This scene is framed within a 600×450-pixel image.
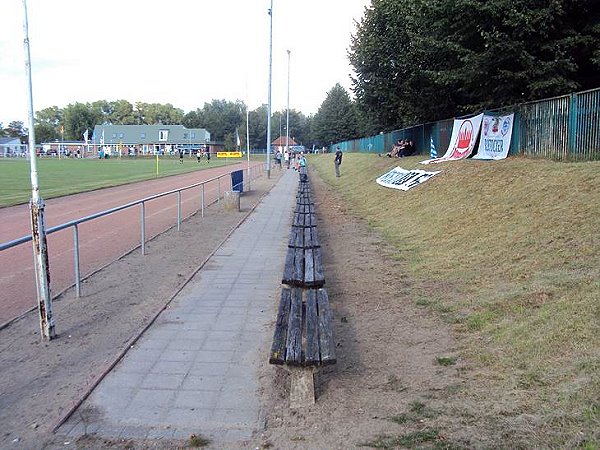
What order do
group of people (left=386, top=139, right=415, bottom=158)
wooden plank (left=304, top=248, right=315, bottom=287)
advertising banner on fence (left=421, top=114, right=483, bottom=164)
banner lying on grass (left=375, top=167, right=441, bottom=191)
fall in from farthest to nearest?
group of people (left=386, top=139, right=415, bottom=158)
advertising banner on fence (left=421, top=114, right=483, bottom=164)
banner lying on grass (left=375, top=167, right=441, bottom=191)
wooden plank (left=304, top=248, right=315, bottom=287)

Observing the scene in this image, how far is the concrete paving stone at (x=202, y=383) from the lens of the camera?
4281 mm

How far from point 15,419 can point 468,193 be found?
9.97m

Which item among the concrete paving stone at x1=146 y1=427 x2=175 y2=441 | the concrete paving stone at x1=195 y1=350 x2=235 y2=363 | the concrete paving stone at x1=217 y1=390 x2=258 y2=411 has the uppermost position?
the concrete paving stone at x1=146 y1=427 x2=175 y2=441

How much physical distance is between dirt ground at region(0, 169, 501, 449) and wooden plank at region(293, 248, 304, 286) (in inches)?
21.3

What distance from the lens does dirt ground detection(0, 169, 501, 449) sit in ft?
11.5

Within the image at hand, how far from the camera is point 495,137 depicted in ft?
52.4

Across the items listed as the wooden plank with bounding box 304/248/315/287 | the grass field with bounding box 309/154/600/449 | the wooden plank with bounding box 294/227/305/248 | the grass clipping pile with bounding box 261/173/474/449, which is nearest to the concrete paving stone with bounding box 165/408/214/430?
the grass clipping pile with bounding box 261/173/474/449

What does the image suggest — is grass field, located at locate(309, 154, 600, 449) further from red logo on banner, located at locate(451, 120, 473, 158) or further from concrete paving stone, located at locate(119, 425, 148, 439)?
red logo on banner, located at locate(451, 120, 473, 158)

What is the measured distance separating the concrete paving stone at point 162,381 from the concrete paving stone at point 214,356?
360mm

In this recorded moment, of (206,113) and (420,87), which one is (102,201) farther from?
(206,113)

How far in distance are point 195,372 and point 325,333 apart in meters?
1.09

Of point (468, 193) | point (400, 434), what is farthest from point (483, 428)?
point (468, 193)

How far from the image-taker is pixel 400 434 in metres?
3.48

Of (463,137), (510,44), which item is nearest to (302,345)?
(510,44)
